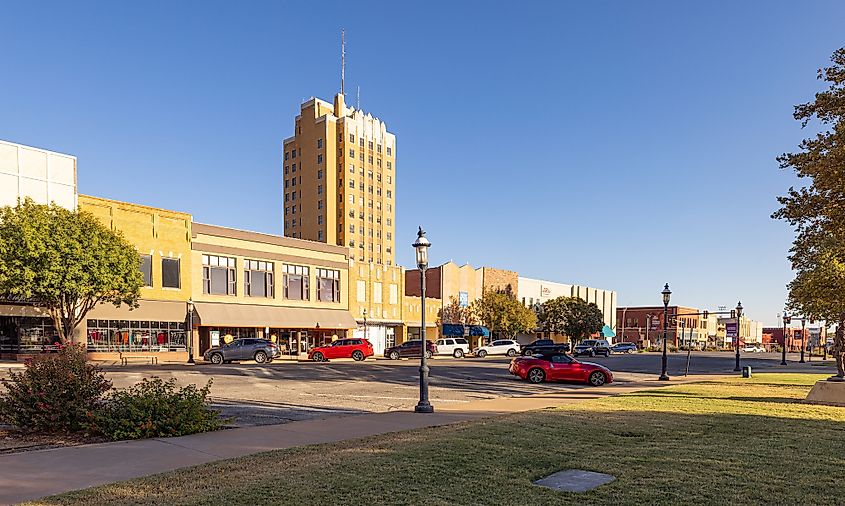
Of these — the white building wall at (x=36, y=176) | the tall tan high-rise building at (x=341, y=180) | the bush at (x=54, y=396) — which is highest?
the tall tan high-rise building at (x=341, y=180)

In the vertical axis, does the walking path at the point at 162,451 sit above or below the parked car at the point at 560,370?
above

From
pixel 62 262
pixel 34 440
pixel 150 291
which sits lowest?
pixel 34 440

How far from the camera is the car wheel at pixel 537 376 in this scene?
2641 centimetres

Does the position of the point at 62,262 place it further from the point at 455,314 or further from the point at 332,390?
the point at 455,314

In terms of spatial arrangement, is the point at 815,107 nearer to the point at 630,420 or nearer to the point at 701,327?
the point at 630,420

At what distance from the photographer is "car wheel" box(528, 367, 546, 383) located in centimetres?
2641

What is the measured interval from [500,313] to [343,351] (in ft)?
109

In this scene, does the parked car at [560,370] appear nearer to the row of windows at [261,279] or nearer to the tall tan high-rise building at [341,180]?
the row of windows at [261,279]

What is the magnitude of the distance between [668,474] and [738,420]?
6.81 m

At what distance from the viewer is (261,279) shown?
172 feet

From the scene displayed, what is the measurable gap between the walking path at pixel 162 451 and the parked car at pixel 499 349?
4547 centimetres

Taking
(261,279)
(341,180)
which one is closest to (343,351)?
(261,279)

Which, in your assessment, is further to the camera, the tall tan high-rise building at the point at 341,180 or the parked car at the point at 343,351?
the tall tan high-rise building at the point at 341,180

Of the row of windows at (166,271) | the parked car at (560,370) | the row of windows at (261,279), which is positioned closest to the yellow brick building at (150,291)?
the row of windows at (166,271)
